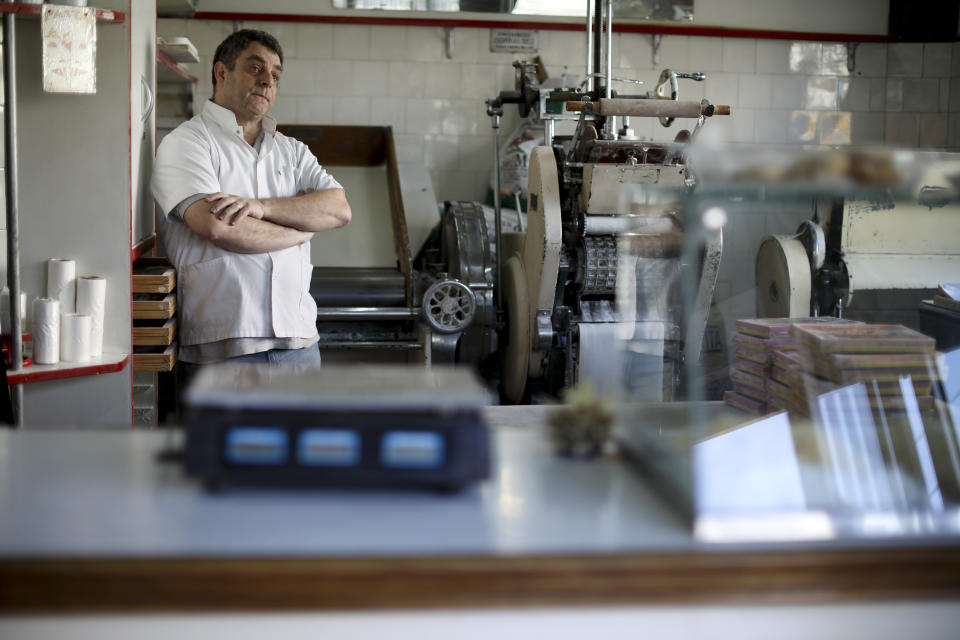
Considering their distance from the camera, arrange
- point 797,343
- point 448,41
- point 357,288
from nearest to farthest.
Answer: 1. point 797,343
2. point 357,288
3. point 448,41

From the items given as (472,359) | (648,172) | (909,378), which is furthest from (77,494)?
(472,359)

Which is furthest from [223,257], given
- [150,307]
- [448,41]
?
[448,41]

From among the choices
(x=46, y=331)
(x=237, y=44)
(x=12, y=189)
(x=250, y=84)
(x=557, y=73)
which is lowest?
(x=46, y=331)

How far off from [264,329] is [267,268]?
0.19m

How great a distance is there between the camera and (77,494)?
1.16m

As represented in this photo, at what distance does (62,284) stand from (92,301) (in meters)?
0.10

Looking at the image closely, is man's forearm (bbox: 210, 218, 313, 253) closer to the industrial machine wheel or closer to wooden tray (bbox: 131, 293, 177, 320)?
wooden tray (bbox: 131, 293, 177, 320)

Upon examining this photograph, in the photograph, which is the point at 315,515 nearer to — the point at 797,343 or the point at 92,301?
the point at 797,343

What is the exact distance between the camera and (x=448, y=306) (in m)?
4.31

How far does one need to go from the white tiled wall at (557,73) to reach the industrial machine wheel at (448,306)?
213 cm

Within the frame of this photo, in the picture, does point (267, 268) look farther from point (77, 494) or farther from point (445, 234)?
point (445, 234)

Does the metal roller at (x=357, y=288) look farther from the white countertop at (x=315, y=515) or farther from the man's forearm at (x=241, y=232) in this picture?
the white countertop at (x=315, y=515)

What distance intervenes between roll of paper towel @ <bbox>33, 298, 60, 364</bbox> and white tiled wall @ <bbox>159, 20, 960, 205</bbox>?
3733 millimetres

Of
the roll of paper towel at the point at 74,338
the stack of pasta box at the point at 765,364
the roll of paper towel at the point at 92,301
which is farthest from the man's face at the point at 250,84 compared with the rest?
the stack of pasta box at the point at 765,364
